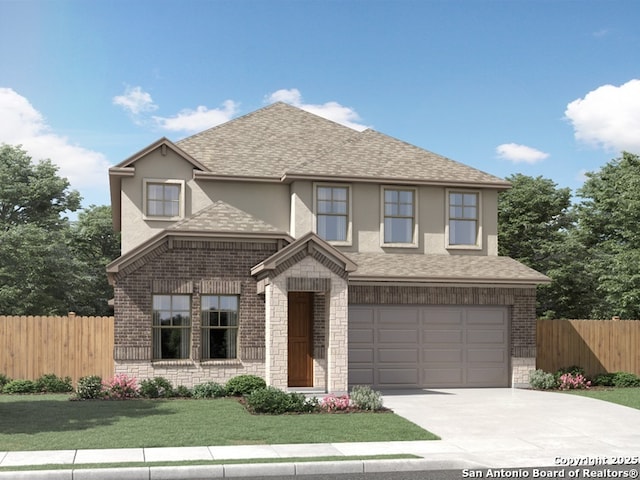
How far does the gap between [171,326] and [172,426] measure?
23.1ft

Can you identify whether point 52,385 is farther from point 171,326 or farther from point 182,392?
point 182,392

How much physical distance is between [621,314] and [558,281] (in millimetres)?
7224

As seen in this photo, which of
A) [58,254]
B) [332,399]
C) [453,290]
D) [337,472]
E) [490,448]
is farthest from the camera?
[58,254]

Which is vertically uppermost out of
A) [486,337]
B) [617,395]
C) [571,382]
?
[486,337]

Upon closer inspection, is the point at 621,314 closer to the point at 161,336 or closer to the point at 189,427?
the point at 161,336

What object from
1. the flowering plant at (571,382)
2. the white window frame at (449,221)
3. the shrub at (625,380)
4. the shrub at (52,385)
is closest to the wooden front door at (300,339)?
the white window frame at (449,221)

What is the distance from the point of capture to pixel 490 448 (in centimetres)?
1411

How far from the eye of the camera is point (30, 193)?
49.5m

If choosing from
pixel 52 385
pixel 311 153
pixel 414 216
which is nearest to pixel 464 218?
pixel 414 216

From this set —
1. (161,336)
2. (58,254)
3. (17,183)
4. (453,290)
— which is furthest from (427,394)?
(17,183)

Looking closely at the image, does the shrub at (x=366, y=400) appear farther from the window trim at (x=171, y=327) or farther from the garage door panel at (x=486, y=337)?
the garage door panel at (x=486, y=337)

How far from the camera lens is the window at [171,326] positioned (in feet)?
73.7

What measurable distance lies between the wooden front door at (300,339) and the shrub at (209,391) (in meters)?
2.56

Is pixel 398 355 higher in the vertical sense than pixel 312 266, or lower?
lower
